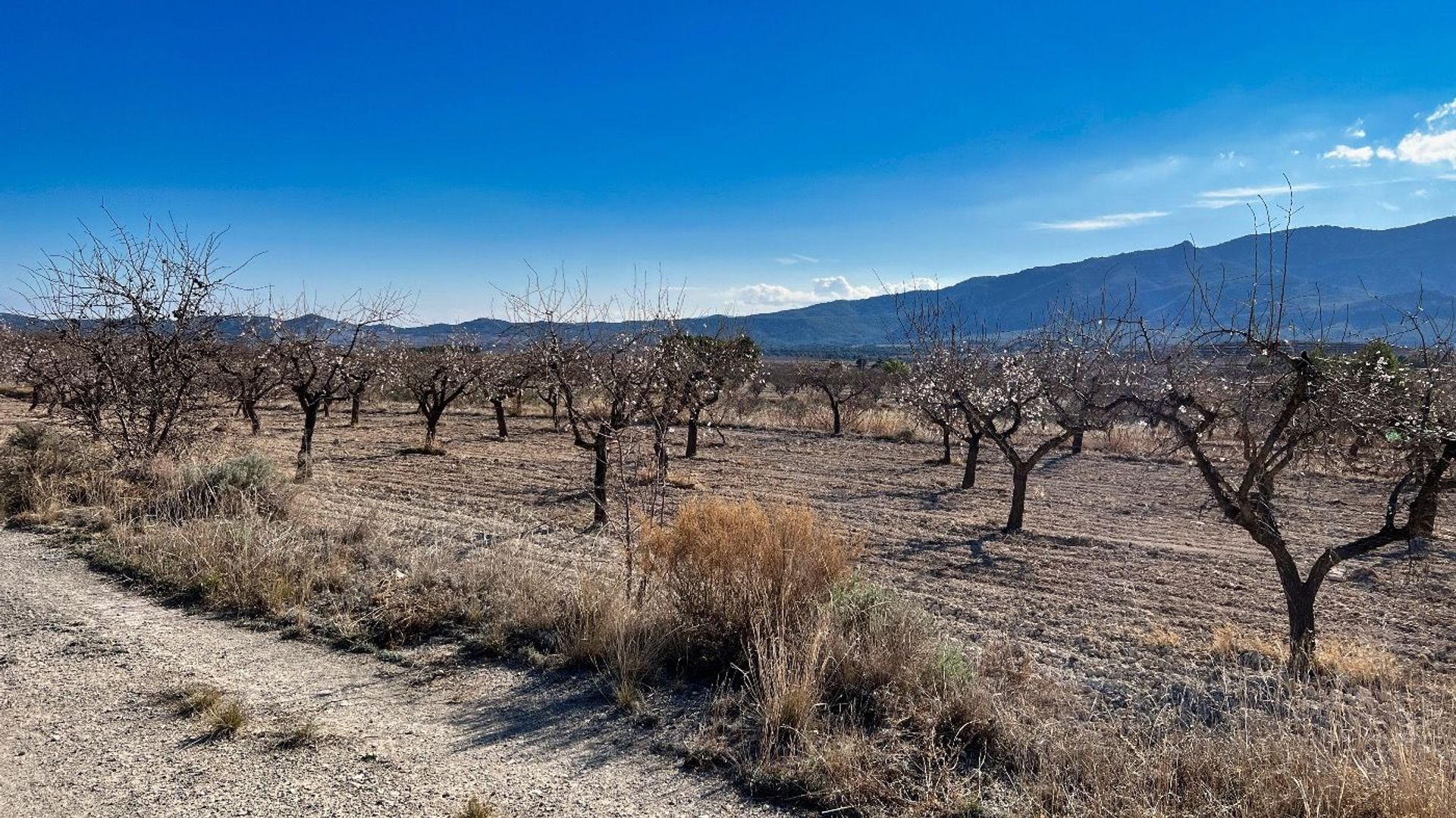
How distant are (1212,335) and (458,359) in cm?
1855

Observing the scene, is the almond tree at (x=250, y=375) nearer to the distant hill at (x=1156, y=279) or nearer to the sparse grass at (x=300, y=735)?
the sparse grass at (x=300, y=735)

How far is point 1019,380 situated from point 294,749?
15049 millimetres

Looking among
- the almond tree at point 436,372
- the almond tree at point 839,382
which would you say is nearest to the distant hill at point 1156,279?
the almond tree at point 839,382

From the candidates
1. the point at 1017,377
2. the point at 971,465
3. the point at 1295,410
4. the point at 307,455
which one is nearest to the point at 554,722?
the point at 1295,410

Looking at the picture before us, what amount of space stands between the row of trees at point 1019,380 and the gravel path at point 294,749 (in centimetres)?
283

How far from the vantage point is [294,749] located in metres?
3.38

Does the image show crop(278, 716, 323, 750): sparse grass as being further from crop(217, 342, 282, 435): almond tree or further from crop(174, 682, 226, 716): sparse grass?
crop(217, 342, 282, 435): almond tree

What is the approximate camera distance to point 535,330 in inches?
485

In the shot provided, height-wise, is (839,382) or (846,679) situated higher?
(839,382)

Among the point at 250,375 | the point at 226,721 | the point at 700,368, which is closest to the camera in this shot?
the point at 226,721

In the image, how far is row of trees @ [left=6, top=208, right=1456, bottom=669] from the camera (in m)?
5.57

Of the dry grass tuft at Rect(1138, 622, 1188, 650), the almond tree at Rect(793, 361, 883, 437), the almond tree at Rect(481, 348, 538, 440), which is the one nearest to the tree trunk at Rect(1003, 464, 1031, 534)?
the dry grass tuft at Rect(1138, 622, 1188, 650)

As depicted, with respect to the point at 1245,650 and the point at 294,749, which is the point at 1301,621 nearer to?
the point at 1245,650

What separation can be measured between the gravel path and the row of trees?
9.29 ft
